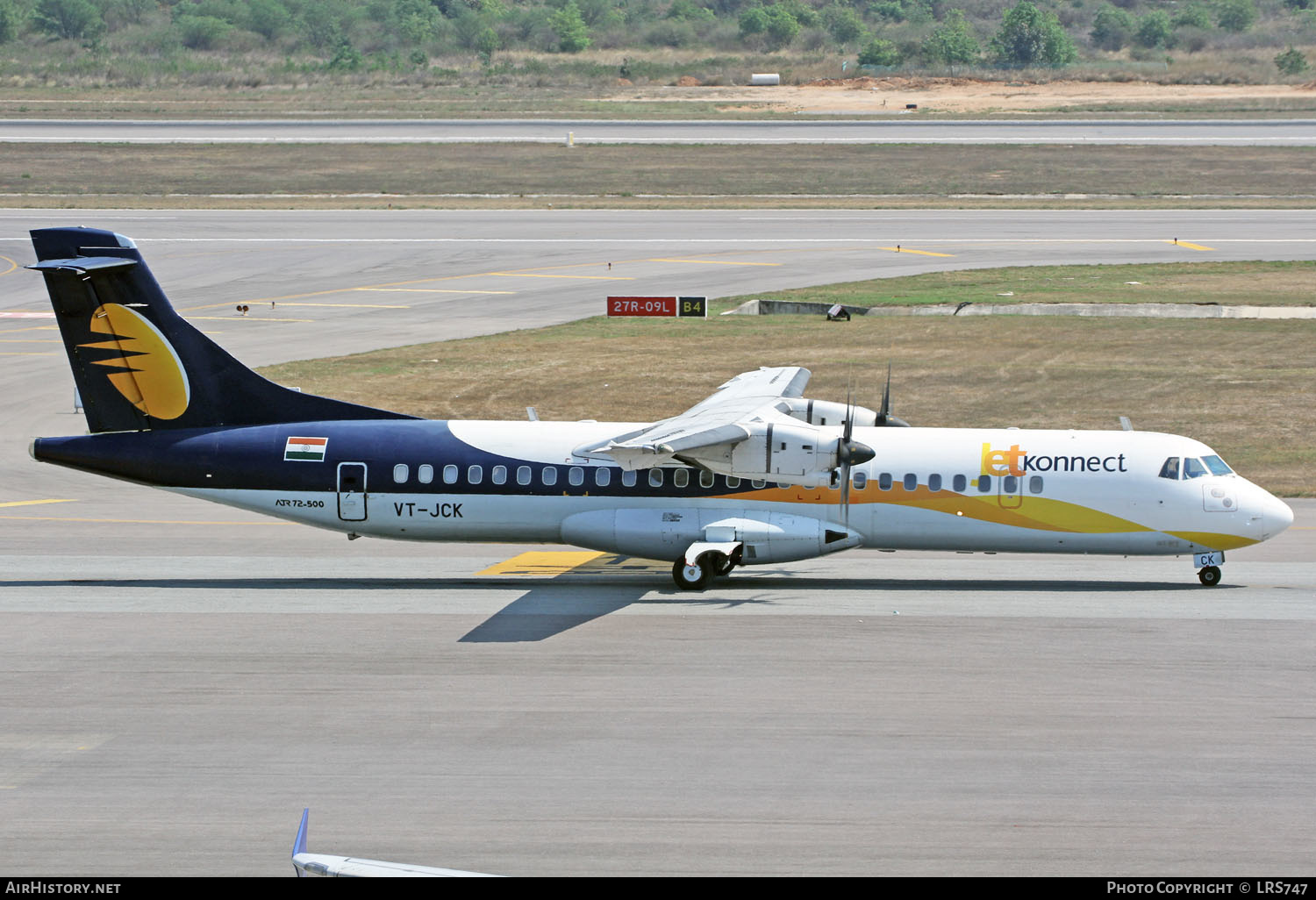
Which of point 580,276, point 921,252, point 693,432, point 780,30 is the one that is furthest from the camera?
point 780,30

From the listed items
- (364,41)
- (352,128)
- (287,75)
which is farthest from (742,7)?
(352,128)

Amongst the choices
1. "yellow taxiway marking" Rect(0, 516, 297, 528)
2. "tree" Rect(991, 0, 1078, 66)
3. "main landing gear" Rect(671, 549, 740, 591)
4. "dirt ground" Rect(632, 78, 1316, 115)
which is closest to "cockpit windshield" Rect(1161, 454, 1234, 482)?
"main landing gear" Rect(671, 549, 740, 591)

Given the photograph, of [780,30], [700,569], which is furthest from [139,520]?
[780,30]

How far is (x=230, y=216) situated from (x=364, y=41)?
8078 cm

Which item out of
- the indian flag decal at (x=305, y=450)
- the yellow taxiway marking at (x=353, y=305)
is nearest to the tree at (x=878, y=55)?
the yellow taxiway marking at (x=353, y=305)

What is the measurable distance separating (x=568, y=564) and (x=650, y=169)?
62.6 meters

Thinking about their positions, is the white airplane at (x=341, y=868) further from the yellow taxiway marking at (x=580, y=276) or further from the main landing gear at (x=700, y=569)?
the yellow taxiway marking at (x=580, y=276)

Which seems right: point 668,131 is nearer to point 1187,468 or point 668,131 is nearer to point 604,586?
point 604,586

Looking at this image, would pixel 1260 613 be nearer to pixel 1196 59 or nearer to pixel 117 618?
pixel 117 618

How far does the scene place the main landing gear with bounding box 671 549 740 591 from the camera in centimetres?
2425

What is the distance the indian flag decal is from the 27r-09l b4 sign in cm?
2702

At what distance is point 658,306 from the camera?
51656 millimetres

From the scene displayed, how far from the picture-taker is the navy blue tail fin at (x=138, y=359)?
24797 mm

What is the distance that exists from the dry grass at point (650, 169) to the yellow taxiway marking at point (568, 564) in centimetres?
5549
